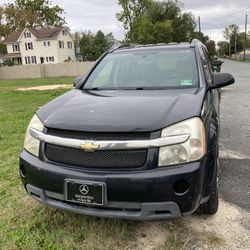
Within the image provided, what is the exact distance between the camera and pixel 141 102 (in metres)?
2.96

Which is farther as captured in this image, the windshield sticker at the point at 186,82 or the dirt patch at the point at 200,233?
the windshield sticker at the point at 186,82

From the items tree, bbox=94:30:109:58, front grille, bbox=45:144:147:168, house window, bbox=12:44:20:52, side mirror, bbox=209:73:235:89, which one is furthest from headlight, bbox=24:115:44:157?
tree, bbox=94:30:109:58

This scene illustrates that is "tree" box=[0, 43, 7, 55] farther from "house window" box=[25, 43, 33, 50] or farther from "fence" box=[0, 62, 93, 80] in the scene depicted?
"fence" box=[0, 62, 93, 80]

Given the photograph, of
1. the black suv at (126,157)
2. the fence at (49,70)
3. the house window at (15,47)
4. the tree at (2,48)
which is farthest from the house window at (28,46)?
the black suv at (126,157)

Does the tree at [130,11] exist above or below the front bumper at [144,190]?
above

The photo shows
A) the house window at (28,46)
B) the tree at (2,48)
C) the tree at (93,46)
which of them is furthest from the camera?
the tree at (2,48)

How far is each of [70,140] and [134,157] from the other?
1.69 feet

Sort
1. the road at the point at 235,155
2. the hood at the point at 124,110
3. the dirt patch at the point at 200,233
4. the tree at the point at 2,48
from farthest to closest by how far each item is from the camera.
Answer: the tree at the point at 2,48 → the road at the point at 235,155 → the dirt patch at the point at 200,233 → the hood at the point at 124,110

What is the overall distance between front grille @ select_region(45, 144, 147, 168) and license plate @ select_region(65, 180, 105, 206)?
14 centimetres

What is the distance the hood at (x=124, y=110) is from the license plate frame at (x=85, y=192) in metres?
0.40

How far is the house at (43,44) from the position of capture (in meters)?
50.0

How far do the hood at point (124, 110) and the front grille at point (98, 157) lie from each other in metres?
0.17

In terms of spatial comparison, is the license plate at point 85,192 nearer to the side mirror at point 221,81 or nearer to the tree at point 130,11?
the side mirror at point 221,81

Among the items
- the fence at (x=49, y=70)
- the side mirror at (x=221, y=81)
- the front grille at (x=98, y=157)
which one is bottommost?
the fence at (x=49, y=70)
